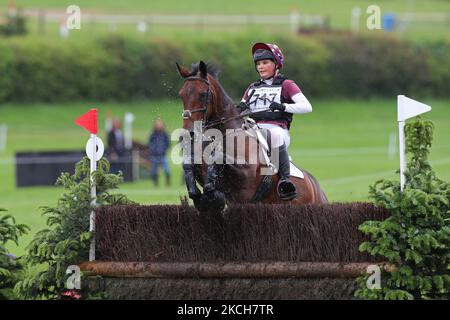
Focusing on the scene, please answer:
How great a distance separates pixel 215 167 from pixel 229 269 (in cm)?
98

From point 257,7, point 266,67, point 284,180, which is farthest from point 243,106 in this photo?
point 257,7

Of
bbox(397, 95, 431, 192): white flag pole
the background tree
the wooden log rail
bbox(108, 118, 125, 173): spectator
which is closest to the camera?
the background tree

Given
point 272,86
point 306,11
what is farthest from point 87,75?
point 272,86

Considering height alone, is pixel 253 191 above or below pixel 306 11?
below

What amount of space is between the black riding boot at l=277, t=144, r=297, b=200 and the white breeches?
57mm

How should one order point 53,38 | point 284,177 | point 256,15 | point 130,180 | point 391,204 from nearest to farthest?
point 391,204, point 284,177, point 130,180, point 53,38, point 256,15

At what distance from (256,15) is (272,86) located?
45.9 metres

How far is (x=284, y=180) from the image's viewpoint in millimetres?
10055

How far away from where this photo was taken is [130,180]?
2662 centimetres

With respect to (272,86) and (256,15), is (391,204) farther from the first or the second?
(256,15)

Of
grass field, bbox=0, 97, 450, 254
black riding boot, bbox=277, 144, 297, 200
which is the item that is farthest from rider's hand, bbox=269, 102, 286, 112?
grass field, bbox=0, 97, 450, 254

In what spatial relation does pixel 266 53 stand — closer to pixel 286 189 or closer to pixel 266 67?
pixel 266 67

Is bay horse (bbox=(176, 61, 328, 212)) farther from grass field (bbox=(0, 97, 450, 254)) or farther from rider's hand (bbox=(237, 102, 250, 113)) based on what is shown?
grass field (bbox=(0, 97, 450, 254))

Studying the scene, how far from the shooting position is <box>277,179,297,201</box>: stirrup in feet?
32.9
